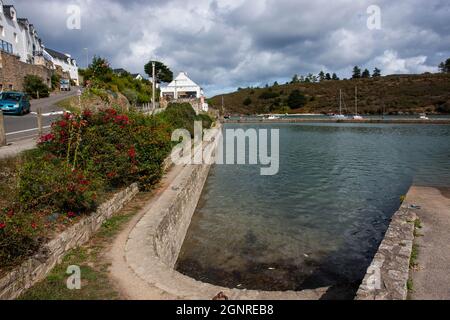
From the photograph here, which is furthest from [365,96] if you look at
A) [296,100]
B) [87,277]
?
[87,277]

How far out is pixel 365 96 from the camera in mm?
121562

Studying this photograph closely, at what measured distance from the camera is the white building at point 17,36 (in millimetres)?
43750

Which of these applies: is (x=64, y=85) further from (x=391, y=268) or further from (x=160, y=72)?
(x=391, y=268)

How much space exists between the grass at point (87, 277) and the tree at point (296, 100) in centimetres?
12960

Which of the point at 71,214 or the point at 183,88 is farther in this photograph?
the point at 183,88

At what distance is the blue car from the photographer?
2306 centimetres

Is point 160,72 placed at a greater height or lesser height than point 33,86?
greater

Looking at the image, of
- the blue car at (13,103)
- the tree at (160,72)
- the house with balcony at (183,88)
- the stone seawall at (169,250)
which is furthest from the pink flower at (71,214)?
the tree at (160,72)

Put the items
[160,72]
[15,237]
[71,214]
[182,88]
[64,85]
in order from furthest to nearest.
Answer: [160,72] → [182,88] → [64,85] → [71,214] → [15,237]

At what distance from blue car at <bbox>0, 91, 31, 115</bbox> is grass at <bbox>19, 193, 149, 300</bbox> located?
20083 millimetres

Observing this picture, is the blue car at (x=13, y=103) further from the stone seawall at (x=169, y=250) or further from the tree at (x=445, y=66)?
the tree at (x=445, y=66)

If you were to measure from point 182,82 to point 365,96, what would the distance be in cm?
7784

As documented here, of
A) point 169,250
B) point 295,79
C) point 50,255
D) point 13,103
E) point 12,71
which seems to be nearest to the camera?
point 50,255
